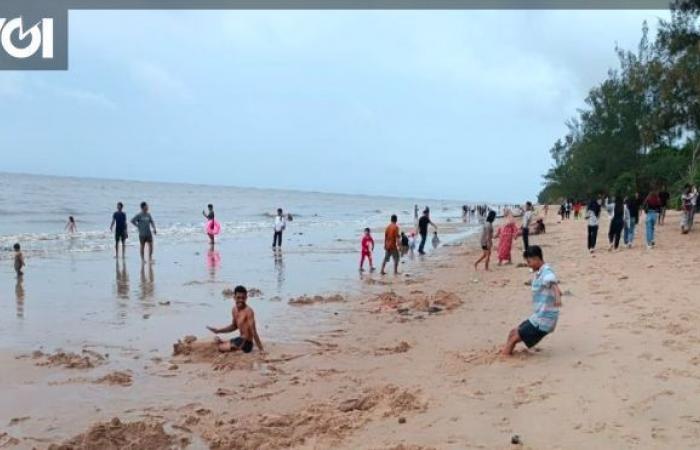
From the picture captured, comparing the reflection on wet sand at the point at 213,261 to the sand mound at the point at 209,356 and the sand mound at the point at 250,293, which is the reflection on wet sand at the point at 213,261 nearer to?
the sand mound at the point at 250,293

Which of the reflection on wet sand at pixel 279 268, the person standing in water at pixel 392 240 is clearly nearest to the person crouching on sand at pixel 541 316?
the reflection on wet sand at pixel 279 268

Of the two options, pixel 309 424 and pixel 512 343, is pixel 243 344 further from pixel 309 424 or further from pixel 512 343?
pixel 512 343

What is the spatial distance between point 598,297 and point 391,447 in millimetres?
6732

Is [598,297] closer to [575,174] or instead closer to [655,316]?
[655,316]

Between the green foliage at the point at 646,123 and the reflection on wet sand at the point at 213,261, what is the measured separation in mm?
16502

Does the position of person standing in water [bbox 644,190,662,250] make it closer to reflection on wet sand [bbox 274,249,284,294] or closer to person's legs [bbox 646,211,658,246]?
person's legs [bbox 646,211,658,246]

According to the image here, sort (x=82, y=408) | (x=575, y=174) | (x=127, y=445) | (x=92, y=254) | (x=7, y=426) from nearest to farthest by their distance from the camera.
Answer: (x=127, y=445)
(x=7, y=426)
(x=82, y=408)
(x=92, y=254)
(x=575, y=174)

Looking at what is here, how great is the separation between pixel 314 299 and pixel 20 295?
19.9 feet

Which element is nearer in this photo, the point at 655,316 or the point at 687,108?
the point at 655,316

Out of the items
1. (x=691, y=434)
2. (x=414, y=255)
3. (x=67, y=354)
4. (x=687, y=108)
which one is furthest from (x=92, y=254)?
(x=687, y=108)

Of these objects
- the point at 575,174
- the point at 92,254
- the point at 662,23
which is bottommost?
the point at 92,254

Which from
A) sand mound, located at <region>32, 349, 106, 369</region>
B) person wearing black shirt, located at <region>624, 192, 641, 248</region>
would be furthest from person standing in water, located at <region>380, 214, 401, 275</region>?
sand mound, located at <region>32, 349, 106, 369</region>

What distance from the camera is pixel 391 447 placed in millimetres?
4730

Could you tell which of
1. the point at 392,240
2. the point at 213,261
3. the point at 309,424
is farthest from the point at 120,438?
the point at 213,261
